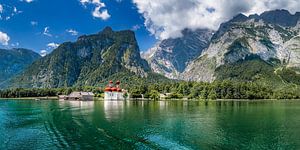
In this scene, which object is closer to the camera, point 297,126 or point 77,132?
point 77,132

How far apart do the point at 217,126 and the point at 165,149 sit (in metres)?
23.2

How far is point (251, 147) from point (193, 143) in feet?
25.9

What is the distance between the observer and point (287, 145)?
1734 inches

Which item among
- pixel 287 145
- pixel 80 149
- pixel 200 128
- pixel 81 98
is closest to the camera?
pixel 80 149

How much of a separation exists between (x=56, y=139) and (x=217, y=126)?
31.0m

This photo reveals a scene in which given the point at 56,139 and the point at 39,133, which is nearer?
the point at 56,139

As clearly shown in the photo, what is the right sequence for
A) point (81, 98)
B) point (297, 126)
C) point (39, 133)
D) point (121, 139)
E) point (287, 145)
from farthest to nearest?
point (81, 98) < point (297, 126) < point (39, 133) < point (121, 139) < point (287, 145)

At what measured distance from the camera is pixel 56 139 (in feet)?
157

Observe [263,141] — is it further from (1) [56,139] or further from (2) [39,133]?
(2) [39,133]

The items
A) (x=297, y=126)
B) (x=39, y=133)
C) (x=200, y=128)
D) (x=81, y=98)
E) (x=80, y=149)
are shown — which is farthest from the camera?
(x=81, y=98)

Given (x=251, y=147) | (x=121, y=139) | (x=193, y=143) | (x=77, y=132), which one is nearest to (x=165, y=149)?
(x=193, y=143)

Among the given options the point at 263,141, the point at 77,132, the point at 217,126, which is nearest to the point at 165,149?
the point at 263,141

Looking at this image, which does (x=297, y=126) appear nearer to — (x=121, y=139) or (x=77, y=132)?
(x=121, y=139)

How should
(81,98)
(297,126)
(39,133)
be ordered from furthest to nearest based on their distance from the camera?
(81,98) < (297,126) < (39,133)
